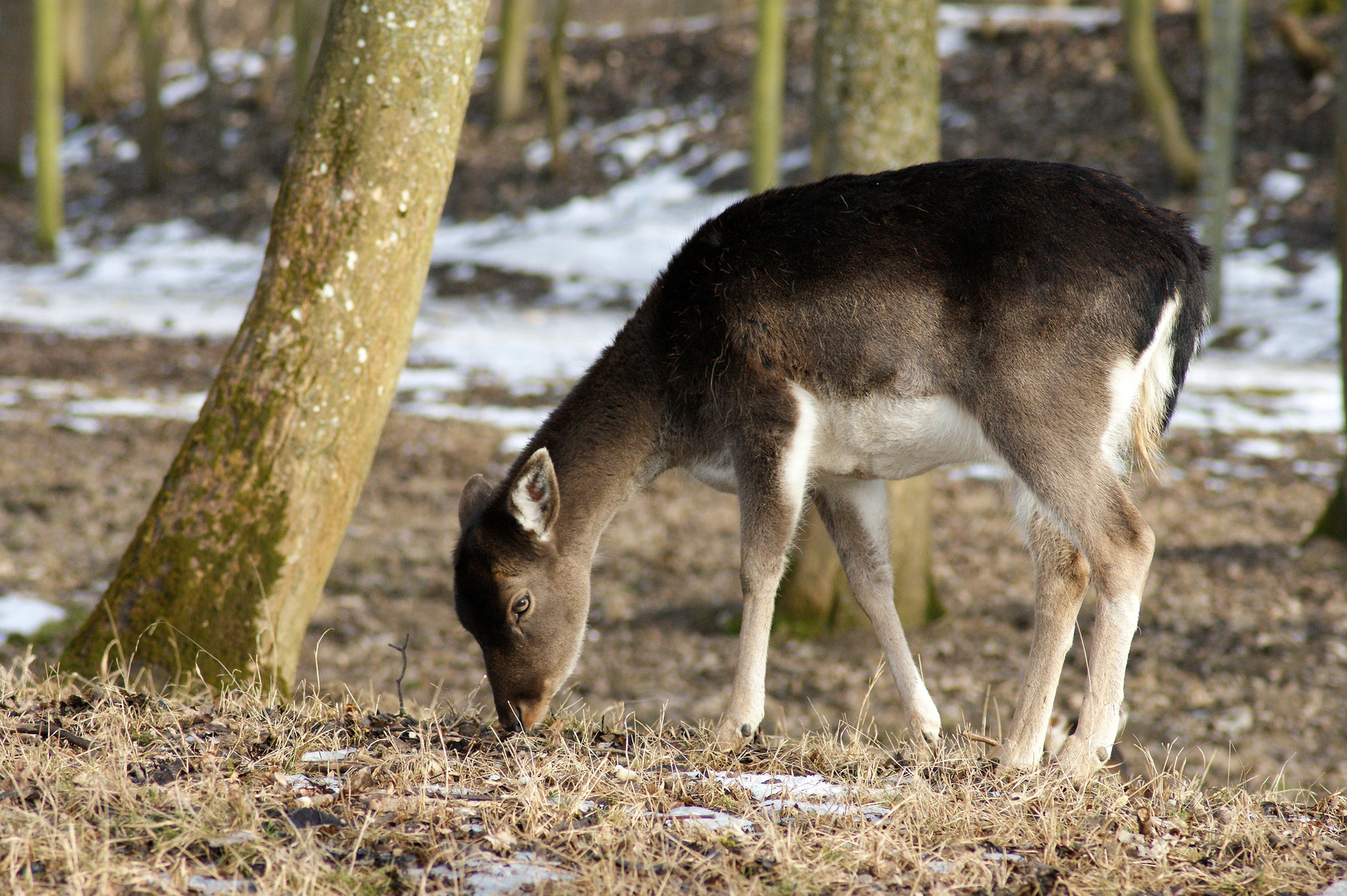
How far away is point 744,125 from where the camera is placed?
25688mm

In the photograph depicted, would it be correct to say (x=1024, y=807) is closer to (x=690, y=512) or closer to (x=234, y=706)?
(x=234, y=706)

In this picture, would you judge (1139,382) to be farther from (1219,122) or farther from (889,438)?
(1219,122)

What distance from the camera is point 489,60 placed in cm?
3394

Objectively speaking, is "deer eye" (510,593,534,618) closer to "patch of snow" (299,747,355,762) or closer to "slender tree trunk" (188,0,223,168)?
"patch of snow" (299,747,355,762)

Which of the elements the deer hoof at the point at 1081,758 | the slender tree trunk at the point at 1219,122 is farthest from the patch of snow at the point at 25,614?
the slender tree trunk at the point at 1219,122

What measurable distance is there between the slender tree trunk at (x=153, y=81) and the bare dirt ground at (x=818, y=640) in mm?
16754

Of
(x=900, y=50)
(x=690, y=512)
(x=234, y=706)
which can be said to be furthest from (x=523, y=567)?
(x=690, y=512)

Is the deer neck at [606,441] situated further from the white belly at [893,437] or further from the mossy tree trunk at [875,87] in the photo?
the mossy tree trunk at [875,87]

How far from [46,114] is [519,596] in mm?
20498

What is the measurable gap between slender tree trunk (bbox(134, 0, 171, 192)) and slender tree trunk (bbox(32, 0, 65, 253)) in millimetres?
2593

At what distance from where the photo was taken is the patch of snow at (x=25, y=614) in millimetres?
6664

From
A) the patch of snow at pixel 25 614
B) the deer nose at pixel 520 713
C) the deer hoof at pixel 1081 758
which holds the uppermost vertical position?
the deer hoof at pixel 1081 758

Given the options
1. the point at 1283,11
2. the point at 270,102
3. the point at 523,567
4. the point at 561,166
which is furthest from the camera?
the point at 270,102

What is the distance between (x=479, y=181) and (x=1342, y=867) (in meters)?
24.6
